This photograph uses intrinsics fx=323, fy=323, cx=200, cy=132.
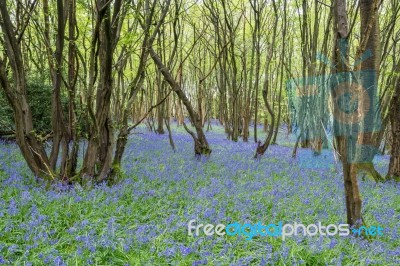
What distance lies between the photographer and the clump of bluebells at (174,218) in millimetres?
3111

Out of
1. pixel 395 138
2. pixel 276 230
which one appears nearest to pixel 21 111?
pixel 276 230

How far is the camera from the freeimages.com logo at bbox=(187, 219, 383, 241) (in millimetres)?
3777

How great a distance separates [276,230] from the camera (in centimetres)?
396

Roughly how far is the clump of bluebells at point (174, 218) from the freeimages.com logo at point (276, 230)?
105mm

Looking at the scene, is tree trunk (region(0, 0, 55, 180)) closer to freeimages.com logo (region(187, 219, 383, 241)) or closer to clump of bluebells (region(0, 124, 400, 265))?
clump of bluebells (region(0, 124, 400, 265))

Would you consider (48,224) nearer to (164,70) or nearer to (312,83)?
(164,70)

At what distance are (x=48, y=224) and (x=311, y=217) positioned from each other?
3.35 metres

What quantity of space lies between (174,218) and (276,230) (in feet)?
4.16

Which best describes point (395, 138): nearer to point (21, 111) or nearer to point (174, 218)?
point (174, 218)

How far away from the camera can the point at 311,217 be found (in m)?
4.50

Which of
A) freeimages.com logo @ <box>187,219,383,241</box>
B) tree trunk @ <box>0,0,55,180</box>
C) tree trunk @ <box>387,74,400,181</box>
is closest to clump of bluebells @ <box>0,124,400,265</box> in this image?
freeimages.com logo @ <box>187,219,383,241</box>

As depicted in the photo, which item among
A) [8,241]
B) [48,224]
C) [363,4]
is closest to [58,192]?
[48,224]

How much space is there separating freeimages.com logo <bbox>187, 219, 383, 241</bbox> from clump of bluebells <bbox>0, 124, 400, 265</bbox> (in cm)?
11

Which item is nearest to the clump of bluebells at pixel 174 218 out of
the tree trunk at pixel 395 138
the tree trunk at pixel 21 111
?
the tree trunk at pixel 21 111
